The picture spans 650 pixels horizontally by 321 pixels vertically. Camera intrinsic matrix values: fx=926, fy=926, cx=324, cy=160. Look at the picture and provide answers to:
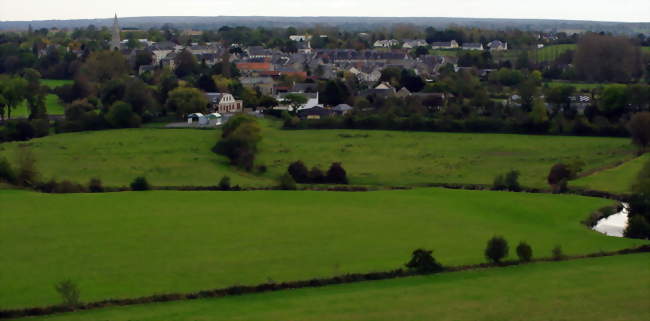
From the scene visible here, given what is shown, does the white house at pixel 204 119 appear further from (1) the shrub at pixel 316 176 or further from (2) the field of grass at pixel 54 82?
(2) the field of grass at pixel 54 82

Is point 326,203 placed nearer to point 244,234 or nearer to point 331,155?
point 244,234

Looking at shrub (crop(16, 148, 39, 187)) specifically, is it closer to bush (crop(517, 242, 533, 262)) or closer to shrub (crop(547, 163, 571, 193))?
bush (crop(517, 242, 533, 262))

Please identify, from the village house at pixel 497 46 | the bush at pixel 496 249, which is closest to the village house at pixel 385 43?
the village house at pixel 497 46

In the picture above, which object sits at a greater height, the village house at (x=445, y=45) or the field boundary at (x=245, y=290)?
the field boundary at (x=245, y=290)

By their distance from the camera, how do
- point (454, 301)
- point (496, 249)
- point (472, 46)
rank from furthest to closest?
point (472, 46), point (496, 249), point (454, 301)

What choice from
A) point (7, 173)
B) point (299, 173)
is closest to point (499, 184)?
point (299, 173)

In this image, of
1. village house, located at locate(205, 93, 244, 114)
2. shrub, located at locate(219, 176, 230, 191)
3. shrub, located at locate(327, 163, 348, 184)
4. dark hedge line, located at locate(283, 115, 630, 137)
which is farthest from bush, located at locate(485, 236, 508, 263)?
village house, located at locate(205, 93, 244, 114)

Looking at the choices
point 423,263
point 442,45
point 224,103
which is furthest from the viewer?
point 442,45
